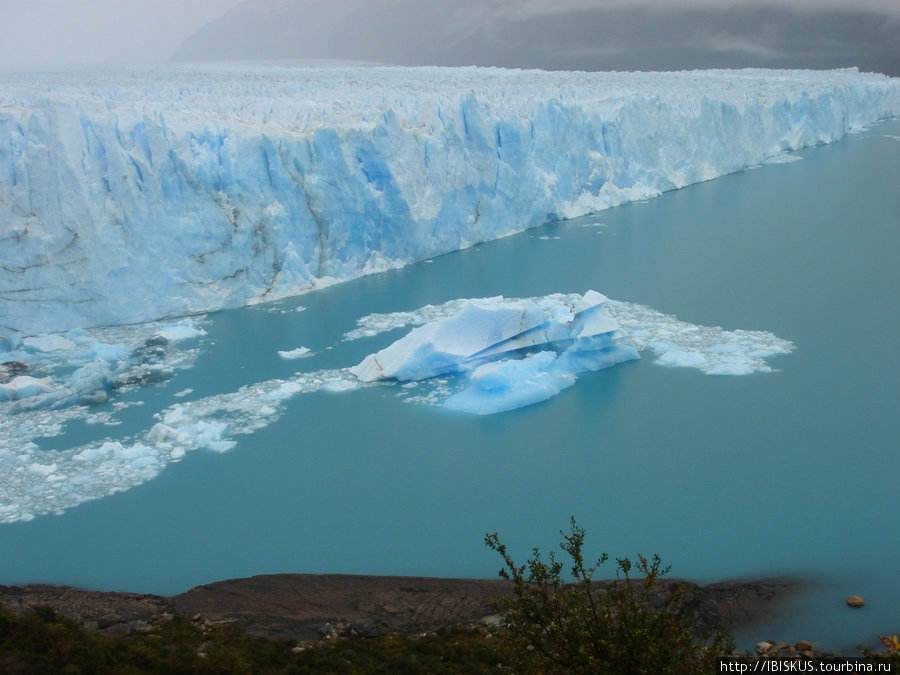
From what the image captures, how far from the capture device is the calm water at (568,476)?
4676 mm

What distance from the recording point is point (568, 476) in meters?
5.49

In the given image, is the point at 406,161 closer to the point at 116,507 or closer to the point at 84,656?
Result: the point at 116,507

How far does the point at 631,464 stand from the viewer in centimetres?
559

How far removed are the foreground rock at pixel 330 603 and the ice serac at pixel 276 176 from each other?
15.3 feet

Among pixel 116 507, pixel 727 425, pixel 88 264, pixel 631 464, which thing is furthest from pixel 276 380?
pixel 727 425

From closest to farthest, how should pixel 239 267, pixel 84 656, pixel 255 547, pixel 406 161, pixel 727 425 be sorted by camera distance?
pixel 84 656, pixel 255 547, pixel 727 425, pixel 239 267, pixel 406 161

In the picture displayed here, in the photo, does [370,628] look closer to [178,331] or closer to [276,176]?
[178,331]

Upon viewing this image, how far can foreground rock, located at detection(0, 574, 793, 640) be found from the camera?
4121 mm

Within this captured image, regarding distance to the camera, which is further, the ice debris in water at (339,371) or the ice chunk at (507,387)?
the ice chunk at (507,387)

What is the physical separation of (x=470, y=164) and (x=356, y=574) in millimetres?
7573

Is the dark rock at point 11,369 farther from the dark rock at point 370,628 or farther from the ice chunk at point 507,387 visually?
the dark rock at point 370,628

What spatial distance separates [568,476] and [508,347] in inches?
83.5

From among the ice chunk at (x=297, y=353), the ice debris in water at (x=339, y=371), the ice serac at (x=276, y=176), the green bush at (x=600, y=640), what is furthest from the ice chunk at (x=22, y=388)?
the green bush at (x=600, y=640)

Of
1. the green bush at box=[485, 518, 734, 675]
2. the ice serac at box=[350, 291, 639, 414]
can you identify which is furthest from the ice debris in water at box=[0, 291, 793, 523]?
the green bush at box=[485, 518, 734, 675]
